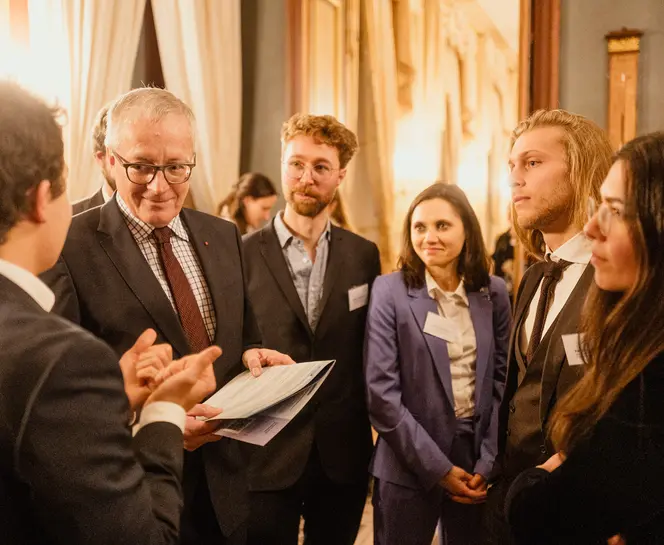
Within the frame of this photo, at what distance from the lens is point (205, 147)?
4105 millimetres

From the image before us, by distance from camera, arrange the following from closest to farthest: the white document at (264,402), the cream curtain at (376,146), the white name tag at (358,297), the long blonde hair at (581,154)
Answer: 1. the white document at (264,402)
2. the long blonde hair at (581,154)
3. the white name tag at (358,297)
4. the cream curtain at (376,146)

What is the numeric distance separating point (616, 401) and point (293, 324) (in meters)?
1.35

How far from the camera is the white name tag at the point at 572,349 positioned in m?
1.48

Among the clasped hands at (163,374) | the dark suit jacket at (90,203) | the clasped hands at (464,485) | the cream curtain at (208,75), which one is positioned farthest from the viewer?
the cream curtain at (208,75)

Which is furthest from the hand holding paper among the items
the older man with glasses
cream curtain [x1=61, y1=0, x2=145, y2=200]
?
cream curtain [x1=61, y1=0, x2=145, y2=200]

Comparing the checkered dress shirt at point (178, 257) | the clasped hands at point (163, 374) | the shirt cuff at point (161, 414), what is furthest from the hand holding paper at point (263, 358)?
the shirt cuff at point (161, 414)

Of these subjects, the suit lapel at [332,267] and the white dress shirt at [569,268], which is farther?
the suit lapel at [332,267]

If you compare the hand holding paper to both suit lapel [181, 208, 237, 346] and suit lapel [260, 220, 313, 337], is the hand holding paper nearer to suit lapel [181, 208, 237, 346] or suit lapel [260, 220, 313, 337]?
suit lapel [181, 208, 237, 346]

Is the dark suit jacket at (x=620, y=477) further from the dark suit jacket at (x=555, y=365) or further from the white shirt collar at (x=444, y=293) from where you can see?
the white shirt collar at (x=444, y=293)

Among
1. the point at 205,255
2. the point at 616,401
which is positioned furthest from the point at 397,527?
the point at 616,401

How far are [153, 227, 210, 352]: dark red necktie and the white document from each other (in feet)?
0.49

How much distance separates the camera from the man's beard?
91.7 inches

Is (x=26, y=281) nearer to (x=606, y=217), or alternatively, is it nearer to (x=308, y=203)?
(x=606, y=217)

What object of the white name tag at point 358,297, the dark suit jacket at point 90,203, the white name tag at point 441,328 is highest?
the dark suit jacket at point 90,203
